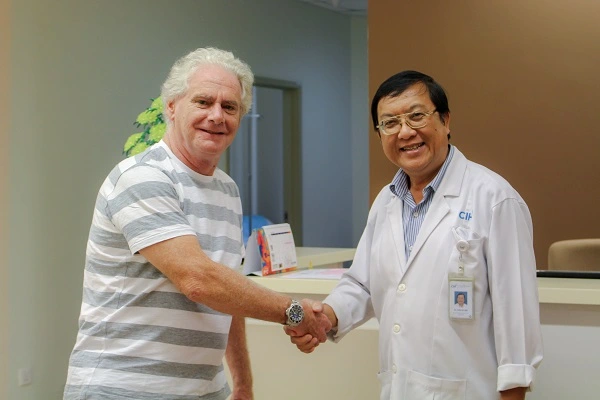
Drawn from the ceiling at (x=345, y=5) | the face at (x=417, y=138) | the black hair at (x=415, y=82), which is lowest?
the face at (x=417, y=138)

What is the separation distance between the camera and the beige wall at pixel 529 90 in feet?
11.9

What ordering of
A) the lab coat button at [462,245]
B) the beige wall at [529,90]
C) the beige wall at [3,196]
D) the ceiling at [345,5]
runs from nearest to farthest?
the lab coat button at [462,245], the beige wall at [529,90], the beige wall at [3,196], the ceiling at [345,5]

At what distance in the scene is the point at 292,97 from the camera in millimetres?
7527

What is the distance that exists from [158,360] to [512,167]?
250 centimetres

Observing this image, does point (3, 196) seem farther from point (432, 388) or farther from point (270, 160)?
point (270, 160)

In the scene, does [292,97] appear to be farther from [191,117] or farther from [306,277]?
[191,117]

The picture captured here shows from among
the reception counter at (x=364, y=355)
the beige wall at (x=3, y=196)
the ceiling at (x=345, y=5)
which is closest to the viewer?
the reception counter at (x=364, y=355)

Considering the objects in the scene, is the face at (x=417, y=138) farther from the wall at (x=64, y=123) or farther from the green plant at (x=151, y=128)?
the wall at (x=64, y=123)

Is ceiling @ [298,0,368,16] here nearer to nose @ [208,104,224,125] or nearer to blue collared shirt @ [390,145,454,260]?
blue collared shirt @ [390,145,454,260]

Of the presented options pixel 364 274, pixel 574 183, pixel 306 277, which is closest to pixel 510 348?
pixel 364 274

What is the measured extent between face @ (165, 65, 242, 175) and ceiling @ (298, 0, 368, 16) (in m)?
5.71

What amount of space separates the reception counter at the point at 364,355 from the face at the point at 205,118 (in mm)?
948

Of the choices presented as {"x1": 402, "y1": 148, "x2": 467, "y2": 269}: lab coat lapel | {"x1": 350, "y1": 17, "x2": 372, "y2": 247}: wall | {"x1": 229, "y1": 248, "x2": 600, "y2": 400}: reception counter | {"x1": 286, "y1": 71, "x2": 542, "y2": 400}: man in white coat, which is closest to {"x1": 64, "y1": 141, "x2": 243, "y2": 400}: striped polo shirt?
{"x1": 286, "y1": 71, "x2": 542, "y2": 400}: man in white coat

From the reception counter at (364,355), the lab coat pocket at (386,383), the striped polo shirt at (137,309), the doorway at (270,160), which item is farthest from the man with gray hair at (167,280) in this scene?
the doorway at (270,160)
